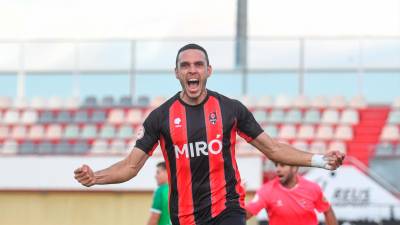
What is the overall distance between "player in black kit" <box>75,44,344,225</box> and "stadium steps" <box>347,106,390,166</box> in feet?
39.0

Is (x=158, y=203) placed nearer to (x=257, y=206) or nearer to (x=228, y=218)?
(x=257, y=206)

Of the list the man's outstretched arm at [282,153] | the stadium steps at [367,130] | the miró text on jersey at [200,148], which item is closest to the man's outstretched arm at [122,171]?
the miró text on jersey at [200,148]

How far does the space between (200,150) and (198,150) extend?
1cm

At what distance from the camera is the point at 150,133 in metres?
6.68

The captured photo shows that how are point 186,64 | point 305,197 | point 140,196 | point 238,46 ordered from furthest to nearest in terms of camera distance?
1. point 238,46
2. point 140,196
3. point 305,197
4. point 186,64

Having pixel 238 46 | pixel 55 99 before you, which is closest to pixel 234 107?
pixel 238 46

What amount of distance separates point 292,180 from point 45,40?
12983 millimetres

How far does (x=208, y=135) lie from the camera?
6.55 metres

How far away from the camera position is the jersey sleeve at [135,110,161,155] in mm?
6656

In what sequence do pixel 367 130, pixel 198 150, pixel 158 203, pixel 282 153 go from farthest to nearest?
pixel 367 130, pixel 158 203, pixel 282 153, pixel 198 150

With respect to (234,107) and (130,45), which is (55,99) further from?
(234,107)

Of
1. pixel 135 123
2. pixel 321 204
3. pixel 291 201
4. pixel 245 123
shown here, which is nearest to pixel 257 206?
pixel 291 201

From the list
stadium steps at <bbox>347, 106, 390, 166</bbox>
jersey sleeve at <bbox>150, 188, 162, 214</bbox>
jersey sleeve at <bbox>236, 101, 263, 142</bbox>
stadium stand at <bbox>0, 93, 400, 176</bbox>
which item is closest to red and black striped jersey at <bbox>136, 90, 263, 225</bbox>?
jersey sleeve at <bbox>236, 101, 263, 142</bbox>

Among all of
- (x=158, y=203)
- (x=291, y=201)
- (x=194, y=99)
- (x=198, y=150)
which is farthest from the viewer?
(x=158, y=203)
